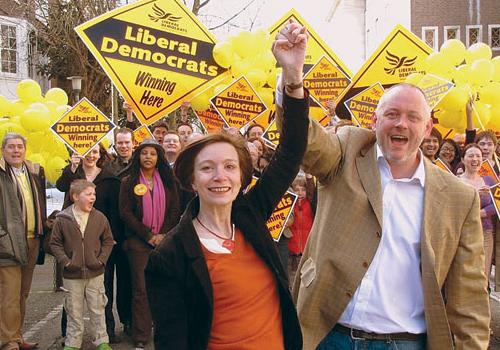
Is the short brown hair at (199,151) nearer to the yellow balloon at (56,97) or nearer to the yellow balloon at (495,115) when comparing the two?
the yellow balloon at (495,115)

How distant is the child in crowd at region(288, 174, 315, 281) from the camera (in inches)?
297

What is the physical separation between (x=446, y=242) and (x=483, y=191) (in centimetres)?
429

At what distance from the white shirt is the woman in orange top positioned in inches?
14.6

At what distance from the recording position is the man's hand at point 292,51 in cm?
260

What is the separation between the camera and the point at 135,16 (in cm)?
862

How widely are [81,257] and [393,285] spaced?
3.86 metres

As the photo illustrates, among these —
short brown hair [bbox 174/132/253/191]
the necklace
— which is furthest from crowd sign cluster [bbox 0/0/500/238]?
the necklace

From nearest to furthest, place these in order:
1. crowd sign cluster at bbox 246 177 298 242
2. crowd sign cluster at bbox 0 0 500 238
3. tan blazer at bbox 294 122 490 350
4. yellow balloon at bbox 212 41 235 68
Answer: tan blazer at bbox 294 122 490 350, crowd sign cluster at bbox 246 177 298 242, crowd sign cluster at bbox 0 0 500 238, yellow balloon at bbox 212 41 235 68

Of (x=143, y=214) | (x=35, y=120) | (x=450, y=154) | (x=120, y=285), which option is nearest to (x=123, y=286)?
(x=120, y=285)

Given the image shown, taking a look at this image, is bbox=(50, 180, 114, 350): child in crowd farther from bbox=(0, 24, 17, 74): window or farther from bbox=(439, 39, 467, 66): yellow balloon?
bbox=(0, 24, 17, 74): window

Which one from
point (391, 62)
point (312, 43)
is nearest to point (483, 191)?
point (391, 62)

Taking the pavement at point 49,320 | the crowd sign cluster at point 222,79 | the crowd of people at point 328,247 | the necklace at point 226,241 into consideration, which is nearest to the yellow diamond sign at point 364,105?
the crowd sign cluster at point 222,79

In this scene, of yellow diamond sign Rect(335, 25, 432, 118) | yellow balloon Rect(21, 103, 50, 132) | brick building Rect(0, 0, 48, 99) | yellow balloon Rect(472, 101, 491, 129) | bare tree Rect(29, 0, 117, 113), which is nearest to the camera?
yellow balloon Rect(21, 103, 50, 132)

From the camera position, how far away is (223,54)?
905cm
